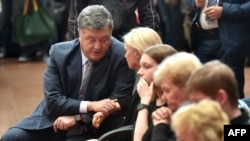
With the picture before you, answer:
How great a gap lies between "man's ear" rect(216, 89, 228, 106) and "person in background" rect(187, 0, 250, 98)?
1.70 m

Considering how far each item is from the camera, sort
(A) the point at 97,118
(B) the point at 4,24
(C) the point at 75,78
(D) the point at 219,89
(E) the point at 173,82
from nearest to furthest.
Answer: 1. (D) the point at 219,89
2. (E) the point at 173,82
3. (A) the point at 97,118
4. (C) the point at 75,78
5. (B) the point at 4,24

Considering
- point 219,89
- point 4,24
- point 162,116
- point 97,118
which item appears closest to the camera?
point 219,89

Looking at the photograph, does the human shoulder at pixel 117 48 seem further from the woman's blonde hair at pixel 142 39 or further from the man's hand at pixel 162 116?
the man's hand at pixel 162 116

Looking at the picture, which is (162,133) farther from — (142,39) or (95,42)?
(95,42)

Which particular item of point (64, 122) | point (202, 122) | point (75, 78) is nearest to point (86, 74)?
point (75, 78)

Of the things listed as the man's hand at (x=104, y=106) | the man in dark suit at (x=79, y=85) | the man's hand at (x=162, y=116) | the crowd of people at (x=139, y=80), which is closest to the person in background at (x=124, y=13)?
the crowd of people at (x=139, y=80)

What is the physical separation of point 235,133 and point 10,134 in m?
1.78

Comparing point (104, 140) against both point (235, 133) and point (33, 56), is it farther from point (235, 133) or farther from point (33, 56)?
point (33, 56)

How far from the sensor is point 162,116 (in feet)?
9.31

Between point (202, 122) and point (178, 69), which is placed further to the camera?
point (178, 69)

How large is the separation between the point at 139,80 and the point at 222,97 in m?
1.02

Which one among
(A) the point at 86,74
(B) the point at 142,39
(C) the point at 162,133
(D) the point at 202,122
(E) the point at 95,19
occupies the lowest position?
(C) the point at 162,133

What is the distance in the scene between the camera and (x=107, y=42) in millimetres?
3637

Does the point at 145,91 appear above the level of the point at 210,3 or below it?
below
